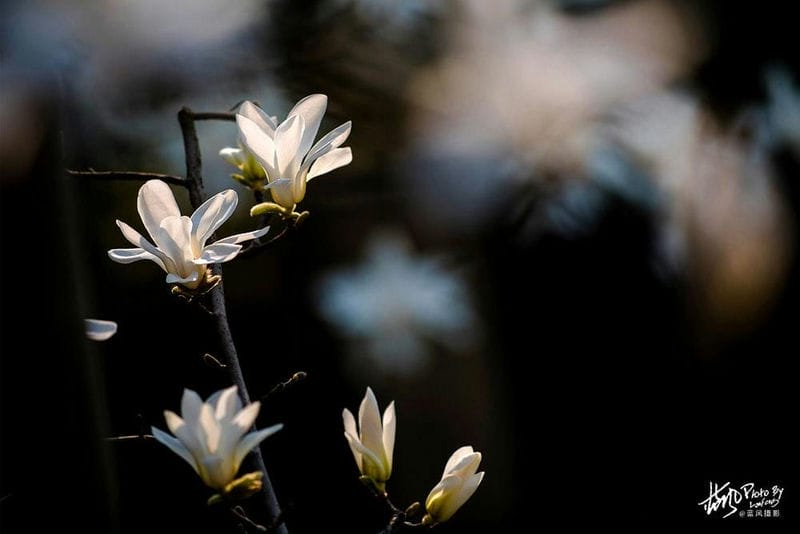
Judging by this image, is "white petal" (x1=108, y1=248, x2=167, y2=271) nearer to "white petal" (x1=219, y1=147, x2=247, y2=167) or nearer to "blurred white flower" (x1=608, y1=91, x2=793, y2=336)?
"white petal" (x1=219, y1=147, x2=247, y2=167)

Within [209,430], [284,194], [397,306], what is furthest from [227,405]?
[397,306]

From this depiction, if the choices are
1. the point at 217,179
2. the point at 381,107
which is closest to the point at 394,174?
the point at 381,107

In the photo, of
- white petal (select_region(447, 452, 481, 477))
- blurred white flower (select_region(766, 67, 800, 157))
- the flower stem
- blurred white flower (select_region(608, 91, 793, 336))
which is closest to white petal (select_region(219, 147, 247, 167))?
the flower stem

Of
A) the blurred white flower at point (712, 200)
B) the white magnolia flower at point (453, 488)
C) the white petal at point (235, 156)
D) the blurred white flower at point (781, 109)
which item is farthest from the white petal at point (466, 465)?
the blurred white flower at point (781, 109)

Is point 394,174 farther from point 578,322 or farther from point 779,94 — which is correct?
point 779,94

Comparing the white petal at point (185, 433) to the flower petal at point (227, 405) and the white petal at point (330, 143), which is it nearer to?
the flower petal at point (227, 405)

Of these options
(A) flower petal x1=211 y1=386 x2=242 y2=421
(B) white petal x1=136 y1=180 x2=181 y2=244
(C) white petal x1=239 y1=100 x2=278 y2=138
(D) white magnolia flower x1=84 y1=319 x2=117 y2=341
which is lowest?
(A) flower petal x1=211 y1=386 x2=242 y2=421

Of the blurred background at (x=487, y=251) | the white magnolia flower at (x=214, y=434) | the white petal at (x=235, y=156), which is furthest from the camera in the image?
the blurred background at (x=487, y=251)
